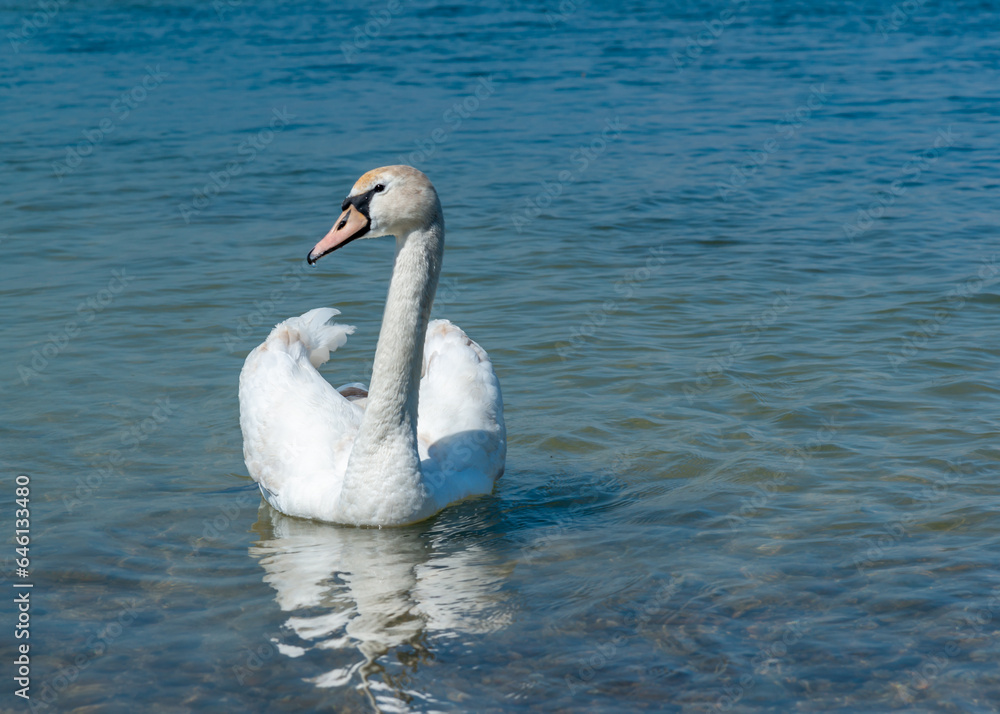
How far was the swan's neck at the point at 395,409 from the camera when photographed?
18.6 ft

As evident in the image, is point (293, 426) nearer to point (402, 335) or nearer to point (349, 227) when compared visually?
point (402, 335)

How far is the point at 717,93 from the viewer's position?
1894 centimetres

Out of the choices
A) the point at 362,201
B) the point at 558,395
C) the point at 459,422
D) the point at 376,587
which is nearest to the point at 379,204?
the point at 362,201

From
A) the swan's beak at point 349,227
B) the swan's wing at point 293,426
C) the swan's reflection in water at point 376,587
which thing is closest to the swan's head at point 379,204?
the swan's beak at point 349,227

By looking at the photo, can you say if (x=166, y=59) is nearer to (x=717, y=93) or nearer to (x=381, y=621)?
(x=717, y=93)

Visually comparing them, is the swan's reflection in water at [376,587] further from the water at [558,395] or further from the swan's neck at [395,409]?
the swan's neck at [395,409]

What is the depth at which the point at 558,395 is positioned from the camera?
784 centimetres

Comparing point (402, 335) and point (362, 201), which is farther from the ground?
point (362, 201)

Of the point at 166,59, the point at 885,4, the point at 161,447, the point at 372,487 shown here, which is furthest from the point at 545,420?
the point at 885,4

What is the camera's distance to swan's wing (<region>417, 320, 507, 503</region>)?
6.04 meters

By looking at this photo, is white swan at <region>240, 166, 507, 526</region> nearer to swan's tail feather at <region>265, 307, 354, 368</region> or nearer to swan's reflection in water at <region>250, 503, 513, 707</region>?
swan's tail feather at <region>265, 307, 354, 368</region>

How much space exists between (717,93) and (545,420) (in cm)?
1288

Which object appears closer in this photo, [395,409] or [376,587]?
[376,587]

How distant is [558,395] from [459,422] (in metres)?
1.74
